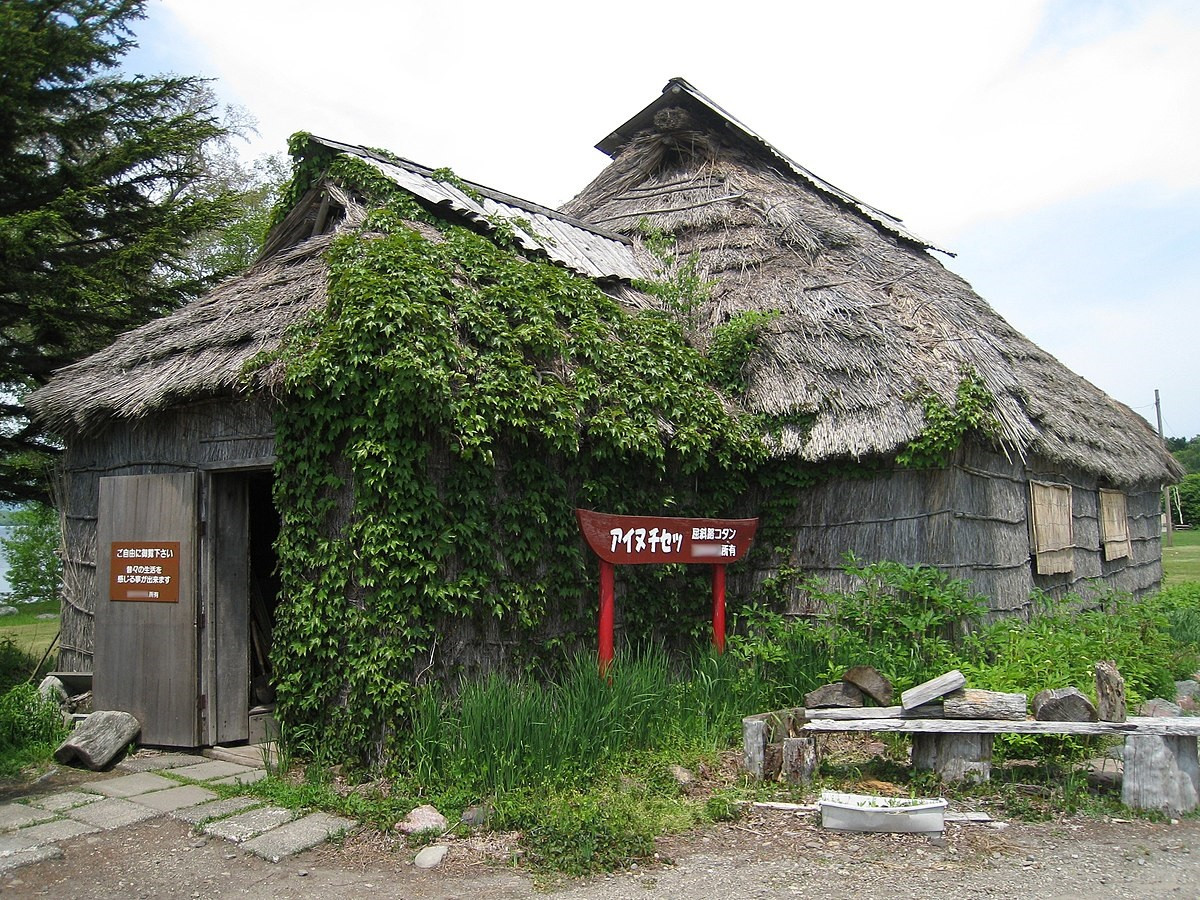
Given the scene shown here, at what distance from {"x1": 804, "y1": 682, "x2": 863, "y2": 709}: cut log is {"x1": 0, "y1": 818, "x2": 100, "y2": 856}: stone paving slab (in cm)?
495

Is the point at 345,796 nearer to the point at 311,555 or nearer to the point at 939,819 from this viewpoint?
the point at 311,555

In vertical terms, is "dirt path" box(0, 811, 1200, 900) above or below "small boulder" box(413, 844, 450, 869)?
below

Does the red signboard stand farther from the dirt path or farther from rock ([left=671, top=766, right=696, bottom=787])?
the dirt path

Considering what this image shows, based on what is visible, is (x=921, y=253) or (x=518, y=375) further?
(x=921, y=253)

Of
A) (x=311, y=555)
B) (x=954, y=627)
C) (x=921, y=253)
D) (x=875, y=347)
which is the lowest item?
(x=954, y=627)

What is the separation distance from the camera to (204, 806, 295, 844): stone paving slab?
219 inches

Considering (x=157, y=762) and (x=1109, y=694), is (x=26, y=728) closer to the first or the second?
(x=157, y=762)

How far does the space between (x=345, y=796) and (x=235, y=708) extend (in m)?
2.11

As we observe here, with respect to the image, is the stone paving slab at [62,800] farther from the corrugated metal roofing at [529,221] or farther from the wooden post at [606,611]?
the corrugated metal roofing at [529,221]

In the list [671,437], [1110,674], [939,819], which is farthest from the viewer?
[671,437]

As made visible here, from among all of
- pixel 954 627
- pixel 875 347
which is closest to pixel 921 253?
pixel 875 347

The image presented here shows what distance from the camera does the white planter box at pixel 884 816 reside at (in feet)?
17.8

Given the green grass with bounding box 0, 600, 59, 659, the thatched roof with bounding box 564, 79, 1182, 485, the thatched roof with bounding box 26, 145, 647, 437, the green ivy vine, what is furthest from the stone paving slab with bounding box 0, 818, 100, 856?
the green grass with bounding box 0, 600, 59, 659

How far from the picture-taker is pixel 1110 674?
607 centimetres
